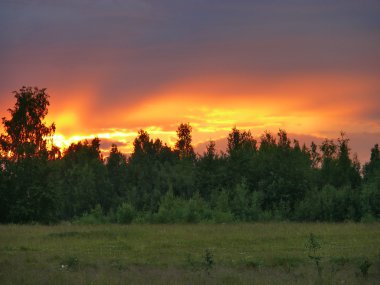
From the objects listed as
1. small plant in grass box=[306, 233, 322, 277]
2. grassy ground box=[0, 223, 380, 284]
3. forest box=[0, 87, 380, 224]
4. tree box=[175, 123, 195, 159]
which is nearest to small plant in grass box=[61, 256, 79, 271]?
grassy ground box=[0, 223, 380, 284]

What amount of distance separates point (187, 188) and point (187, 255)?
164ft

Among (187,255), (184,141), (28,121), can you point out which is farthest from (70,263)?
(184,141)

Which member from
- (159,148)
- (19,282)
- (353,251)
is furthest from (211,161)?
(159,148)

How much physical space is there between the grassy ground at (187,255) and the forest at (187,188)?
11.8 meters

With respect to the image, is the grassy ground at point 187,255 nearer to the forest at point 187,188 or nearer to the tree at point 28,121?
the forest at point 187,188

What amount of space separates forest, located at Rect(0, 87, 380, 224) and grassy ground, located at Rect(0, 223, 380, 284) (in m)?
11.8

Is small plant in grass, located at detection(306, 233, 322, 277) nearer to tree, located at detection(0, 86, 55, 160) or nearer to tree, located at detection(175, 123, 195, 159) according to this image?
tree, located at detection(0, 86, 55, 160)

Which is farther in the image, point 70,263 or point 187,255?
point 187,255

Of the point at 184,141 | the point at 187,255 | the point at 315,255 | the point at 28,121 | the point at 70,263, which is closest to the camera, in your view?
the point at 70,263

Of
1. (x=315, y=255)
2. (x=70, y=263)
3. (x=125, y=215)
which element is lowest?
(x=70, y=263)

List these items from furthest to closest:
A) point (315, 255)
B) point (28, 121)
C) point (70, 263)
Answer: point (28, 121) → point (315, 255) → point (70, 263)

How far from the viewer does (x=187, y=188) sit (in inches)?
2876

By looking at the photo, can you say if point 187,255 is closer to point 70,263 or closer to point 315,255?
point 315,255

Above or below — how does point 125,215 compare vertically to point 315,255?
above
